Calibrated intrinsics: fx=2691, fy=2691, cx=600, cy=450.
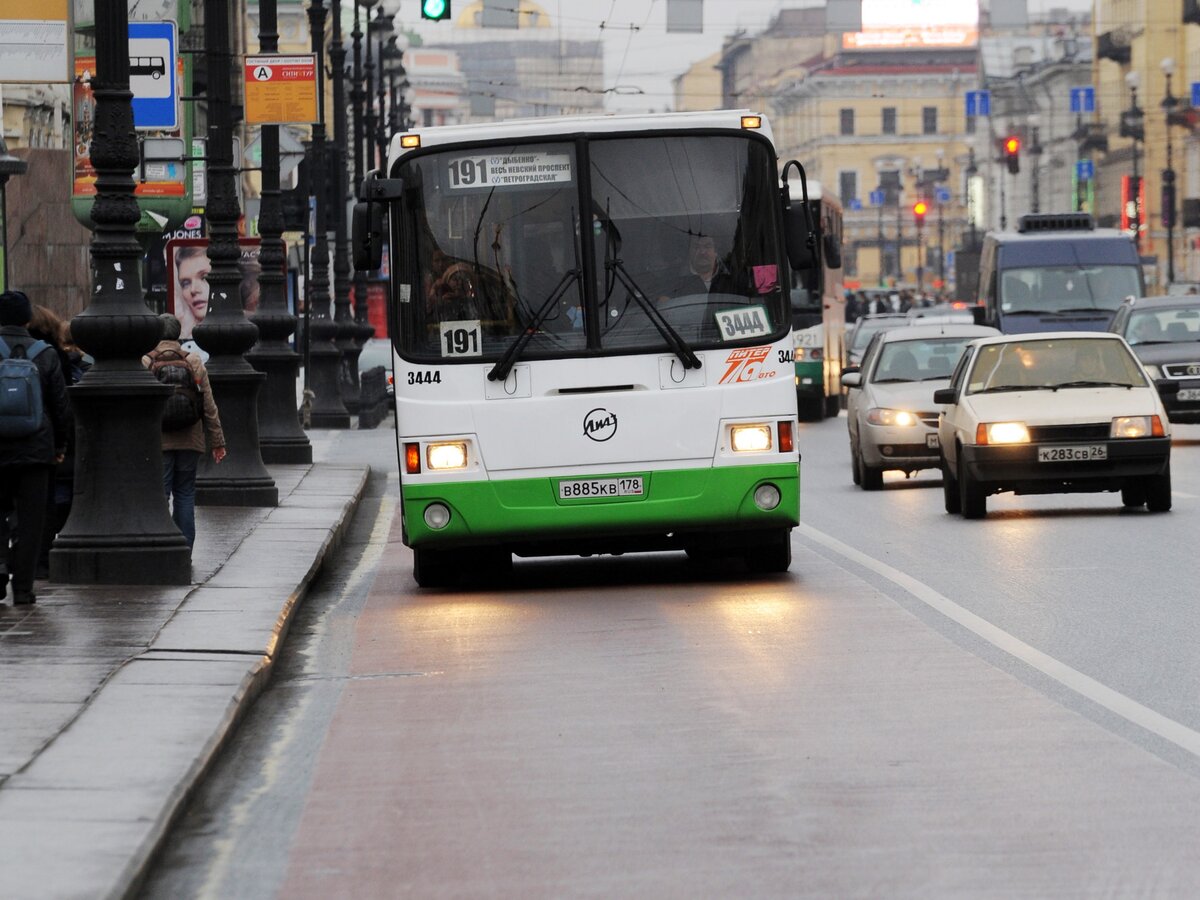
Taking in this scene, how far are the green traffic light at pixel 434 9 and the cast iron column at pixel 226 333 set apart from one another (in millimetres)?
5208

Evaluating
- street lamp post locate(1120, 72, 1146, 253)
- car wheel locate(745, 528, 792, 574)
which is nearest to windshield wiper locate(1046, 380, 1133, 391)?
car wheel locate(745, 528, 792, 574)

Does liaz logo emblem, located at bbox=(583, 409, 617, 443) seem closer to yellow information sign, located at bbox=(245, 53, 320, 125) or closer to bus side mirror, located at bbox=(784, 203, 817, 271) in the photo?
bus side mirror, located at bbox=(784, 203, 817, 271)

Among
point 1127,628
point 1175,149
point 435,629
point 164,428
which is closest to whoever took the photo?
point 1127,628

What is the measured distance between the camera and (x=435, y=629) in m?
13.3

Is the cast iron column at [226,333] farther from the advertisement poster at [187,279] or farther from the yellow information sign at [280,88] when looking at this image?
the yellow information sign at [280,88]

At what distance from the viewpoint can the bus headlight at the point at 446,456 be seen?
15109mm

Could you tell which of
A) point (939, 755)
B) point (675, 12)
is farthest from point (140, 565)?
point (675, 12)

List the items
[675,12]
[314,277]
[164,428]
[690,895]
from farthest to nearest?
1. [675,12]
2. [314,277]
3. [164,428]
4. [690,895]

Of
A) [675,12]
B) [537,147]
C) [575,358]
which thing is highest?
[675,12]

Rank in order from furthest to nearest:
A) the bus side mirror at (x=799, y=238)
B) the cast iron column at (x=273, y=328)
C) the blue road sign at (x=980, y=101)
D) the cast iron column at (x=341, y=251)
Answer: the blue road sign at (x=980, y=101), the cast iron column at (x=341, y=251), the cast iron column at (x=273, y=328), the bus side mirror at (x=799, y=238)

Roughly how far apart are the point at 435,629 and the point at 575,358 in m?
2.30

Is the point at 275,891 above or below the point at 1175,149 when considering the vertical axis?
below

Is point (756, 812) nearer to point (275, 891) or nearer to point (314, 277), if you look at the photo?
point (275, 891)

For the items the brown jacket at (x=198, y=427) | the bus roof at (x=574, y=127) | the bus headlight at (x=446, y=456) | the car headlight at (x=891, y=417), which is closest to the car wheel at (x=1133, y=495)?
the car headlight at (x=891, y=417)
